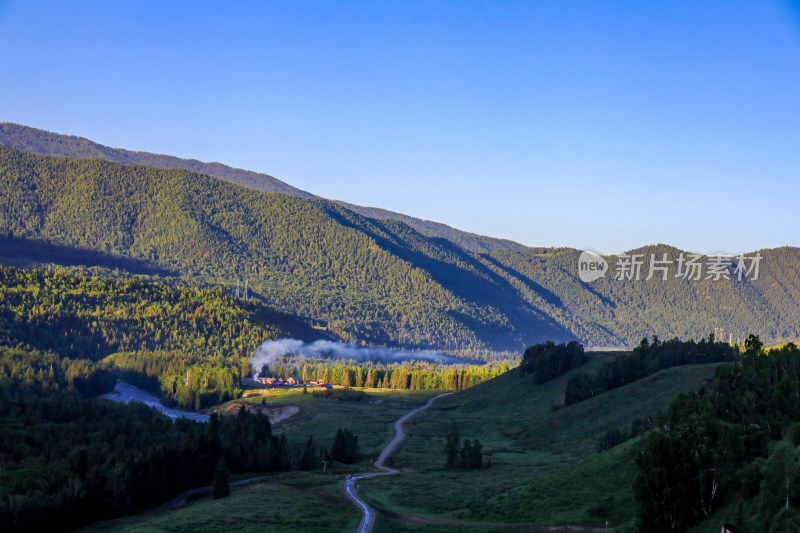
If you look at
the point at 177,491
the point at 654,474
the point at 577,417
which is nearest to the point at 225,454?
the point at 177,491

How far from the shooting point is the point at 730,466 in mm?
76562

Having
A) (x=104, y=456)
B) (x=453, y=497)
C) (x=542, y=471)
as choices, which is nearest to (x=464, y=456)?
(x=542, y=471)

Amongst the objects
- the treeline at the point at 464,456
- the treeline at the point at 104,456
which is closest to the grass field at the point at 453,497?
the treeline at the point at 464,456

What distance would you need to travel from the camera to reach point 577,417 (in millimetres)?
176875

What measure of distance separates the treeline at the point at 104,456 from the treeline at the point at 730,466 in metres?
76.7

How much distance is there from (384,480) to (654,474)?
57.4 meters

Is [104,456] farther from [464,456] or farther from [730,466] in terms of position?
[730,466]

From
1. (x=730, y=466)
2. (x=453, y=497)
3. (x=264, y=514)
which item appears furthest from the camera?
(x=453, y=497)

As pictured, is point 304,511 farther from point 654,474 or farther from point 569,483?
point 654,474

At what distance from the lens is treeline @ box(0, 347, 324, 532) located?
10800 centimetres

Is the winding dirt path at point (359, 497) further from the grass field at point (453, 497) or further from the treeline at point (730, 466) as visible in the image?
the treeline at point (730, 466)

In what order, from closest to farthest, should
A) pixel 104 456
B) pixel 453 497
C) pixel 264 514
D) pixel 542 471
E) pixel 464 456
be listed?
1. pixel 264 514
2. pixel 453 497
3. pixel 542 471
4. pixel 104 456
5. pixel 464 456

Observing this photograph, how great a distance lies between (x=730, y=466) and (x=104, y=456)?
9894cm

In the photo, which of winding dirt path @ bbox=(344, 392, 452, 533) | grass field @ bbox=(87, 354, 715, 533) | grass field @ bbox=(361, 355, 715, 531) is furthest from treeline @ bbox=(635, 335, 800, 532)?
winding dirt path @ bbox=(344, 392, 452, 533)
